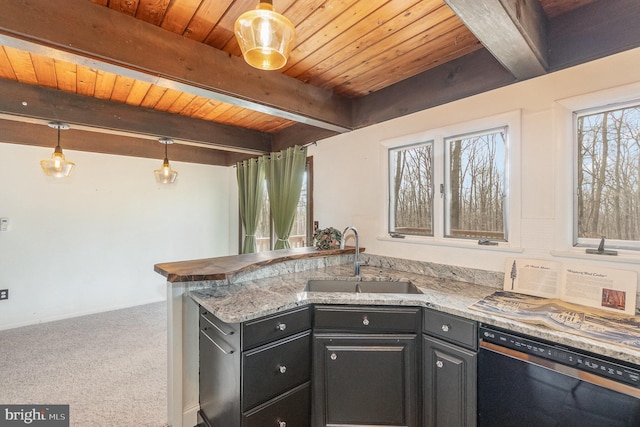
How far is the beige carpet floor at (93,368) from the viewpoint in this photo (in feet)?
6.53

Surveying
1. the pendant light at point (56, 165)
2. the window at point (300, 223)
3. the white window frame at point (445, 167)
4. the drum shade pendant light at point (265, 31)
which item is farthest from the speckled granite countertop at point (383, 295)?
the pendant light at point (56, 165)

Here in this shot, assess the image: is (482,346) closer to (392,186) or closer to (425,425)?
(425,425)

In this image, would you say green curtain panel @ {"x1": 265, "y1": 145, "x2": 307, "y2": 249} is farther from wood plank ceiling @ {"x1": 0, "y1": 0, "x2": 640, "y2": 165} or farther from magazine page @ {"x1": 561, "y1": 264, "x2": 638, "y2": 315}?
magazine page @ {"x1": 561, "y1": 264, "x2": 638, "y2": 315}

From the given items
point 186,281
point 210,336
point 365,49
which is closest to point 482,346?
point 210,336

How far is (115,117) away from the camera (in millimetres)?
2715

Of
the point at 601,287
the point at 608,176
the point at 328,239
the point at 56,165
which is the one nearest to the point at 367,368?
the point at 328,239

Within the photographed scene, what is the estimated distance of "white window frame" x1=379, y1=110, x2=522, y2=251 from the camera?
1.86 meters

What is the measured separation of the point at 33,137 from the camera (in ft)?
11.1

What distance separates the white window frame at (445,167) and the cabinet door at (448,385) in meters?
0.83

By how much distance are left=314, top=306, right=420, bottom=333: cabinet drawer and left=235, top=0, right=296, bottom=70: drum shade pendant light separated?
1.39m

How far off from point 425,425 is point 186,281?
5.40 feet

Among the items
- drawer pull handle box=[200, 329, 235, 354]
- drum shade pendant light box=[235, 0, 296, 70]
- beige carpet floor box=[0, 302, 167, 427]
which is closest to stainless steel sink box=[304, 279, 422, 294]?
drawer pull handle box=[200, 329, 235, 354]

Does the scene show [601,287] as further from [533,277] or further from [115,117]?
[115,117]

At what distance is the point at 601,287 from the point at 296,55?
90.1 inches
